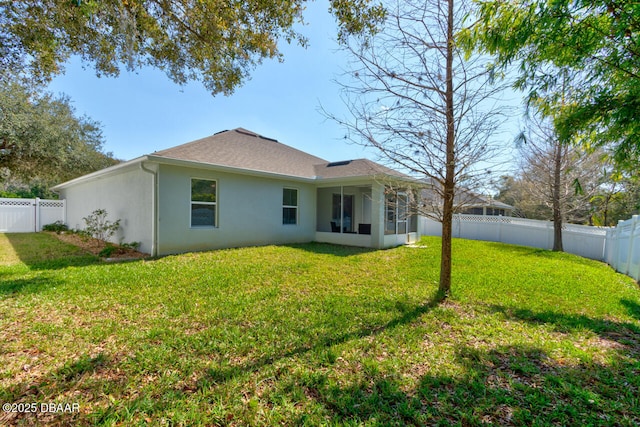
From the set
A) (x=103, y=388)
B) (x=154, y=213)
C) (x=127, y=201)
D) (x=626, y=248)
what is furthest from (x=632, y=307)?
(x=127, y=201)

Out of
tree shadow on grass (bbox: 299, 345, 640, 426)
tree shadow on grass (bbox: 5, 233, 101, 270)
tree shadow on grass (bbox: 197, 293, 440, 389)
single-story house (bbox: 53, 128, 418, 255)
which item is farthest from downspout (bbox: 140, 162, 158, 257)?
tree shadow on grass (bbox: 299, 345, 640, 426)

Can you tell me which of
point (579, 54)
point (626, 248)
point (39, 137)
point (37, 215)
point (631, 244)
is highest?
point (39, 137)

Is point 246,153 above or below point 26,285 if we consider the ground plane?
above

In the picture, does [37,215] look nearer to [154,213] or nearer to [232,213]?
[154,213]

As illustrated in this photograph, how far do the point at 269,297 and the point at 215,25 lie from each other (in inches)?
225

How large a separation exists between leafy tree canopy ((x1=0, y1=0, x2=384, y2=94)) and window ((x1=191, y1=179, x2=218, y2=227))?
123 inches

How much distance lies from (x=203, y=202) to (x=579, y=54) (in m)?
9.11

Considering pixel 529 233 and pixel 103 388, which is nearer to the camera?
pixel 103 388

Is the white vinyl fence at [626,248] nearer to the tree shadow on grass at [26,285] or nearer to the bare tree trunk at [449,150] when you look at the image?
the bare tree trunk at [449,150]

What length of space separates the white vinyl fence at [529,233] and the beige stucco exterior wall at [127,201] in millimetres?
14533

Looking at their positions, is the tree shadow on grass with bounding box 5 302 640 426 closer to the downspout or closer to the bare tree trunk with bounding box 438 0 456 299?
the bare tree trunk with bounding box 438 0 456 299

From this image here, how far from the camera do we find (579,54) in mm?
3275

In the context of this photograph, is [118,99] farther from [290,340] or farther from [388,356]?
[388,356]

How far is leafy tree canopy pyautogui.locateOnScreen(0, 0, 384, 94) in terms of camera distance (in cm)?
491
